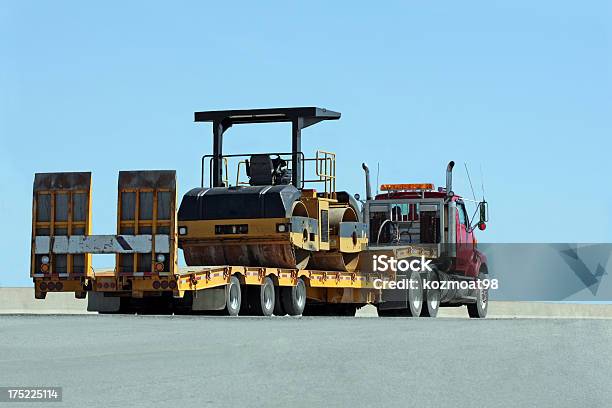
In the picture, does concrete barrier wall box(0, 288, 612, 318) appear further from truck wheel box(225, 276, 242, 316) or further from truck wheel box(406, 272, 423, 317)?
truck wheel box(225, 276, 242, 316)

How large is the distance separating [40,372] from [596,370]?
6086mm

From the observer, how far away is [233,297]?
25.6 meters

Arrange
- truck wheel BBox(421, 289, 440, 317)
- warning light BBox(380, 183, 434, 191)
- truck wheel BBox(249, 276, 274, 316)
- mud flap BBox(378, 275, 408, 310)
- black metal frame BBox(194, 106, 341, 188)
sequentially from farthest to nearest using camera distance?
warning light BBox(380, 183, 434, 191) → truck wheel BBox(421, 289, 440, 317) → mud flap BBox(378, 275, 408, 310) → black metal frame BBox(194, 106, 341, 188) → truck wheel BBox(249, 276, 274, 316)

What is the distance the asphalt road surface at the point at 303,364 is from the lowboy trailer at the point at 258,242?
4038mm

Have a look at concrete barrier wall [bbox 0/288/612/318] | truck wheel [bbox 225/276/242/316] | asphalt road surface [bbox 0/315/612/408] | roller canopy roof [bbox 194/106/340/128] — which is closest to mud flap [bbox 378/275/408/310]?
roller canopy roof [bbox 194/106/340/128]

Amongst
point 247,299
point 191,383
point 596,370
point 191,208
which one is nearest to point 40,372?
point 191,383

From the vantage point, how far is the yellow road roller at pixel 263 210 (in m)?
27.8

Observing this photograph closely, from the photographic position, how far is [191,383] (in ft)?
39.5

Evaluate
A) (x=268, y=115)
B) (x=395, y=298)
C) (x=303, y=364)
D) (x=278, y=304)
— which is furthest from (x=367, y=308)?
(x=303, y=364)

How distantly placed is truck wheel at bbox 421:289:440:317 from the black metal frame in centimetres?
509

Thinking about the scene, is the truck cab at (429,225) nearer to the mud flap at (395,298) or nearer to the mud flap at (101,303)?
the mud flap at (395,298)

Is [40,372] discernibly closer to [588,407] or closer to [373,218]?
[588,407]

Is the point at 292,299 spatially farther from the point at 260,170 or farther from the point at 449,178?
the point at 449,178

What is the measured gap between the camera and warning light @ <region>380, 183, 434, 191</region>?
32625 mm
